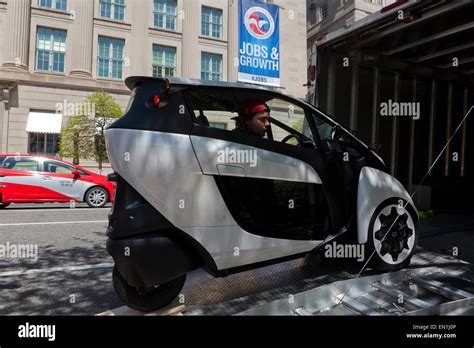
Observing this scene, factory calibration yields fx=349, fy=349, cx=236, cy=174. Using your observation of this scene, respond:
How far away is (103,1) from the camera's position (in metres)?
23.8

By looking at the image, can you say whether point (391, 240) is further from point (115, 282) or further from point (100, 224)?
point (100, 224)

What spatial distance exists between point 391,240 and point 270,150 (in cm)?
176

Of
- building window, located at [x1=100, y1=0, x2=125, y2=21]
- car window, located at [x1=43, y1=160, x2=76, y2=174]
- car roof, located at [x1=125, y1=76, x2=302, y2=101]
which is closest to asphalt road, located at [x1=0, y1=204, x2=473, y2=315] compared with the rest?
car roof, located at [x1=125, y1=76, x2=302, y2=101]

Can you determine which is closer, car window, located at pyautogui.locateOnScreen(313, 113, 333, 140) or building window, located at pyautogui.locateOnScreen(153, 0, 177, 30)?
car window, located at pyautogui.locateOnScreen(313, 113, 333, 140)

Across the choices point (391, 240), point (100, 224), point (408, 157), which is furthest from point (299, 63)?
point (391, 240)

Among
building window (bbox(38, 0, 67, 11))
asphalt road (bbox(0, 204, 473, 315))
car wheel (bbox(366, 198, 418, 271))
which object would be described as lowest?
asphalt road (bbox(0, 204, 473, 315))

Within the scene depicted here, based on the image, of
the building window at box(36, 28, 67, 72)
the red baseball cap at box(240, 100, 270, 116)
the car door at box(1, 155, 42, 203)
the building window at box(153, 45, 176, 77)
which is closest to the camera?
the red baseball cap at box(240, 100, 270, 116)

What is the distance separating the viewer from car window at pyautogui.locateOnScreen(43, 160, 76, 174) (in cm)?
1017

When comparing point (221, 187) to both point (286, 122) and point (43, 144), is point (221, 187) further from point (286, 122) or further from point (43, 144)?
point (43, 144)

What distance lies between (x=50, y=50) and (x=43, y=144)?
607 centimetres

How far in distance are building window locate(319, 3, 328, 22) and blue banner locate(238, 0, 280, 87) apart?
3452cm

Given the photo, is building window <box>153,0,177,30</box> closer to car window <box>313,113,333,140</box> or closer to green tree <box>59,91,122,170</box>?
green tree <box>59,91,122,170</box>

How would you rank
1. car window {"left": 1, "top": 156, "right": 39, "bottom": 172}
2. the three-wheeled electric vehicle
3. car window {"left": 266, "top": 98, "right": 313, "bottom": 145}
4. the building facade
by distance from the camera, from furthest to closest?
the building facade, car window {"left": 1, "top": 156, "right": 39, "bottom": 172}, car window {"left": 266, "top": 98, "right": 313, "bottom": 145}, the three-wheeled electric vehicle

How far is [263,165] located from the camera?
288 centimetres
